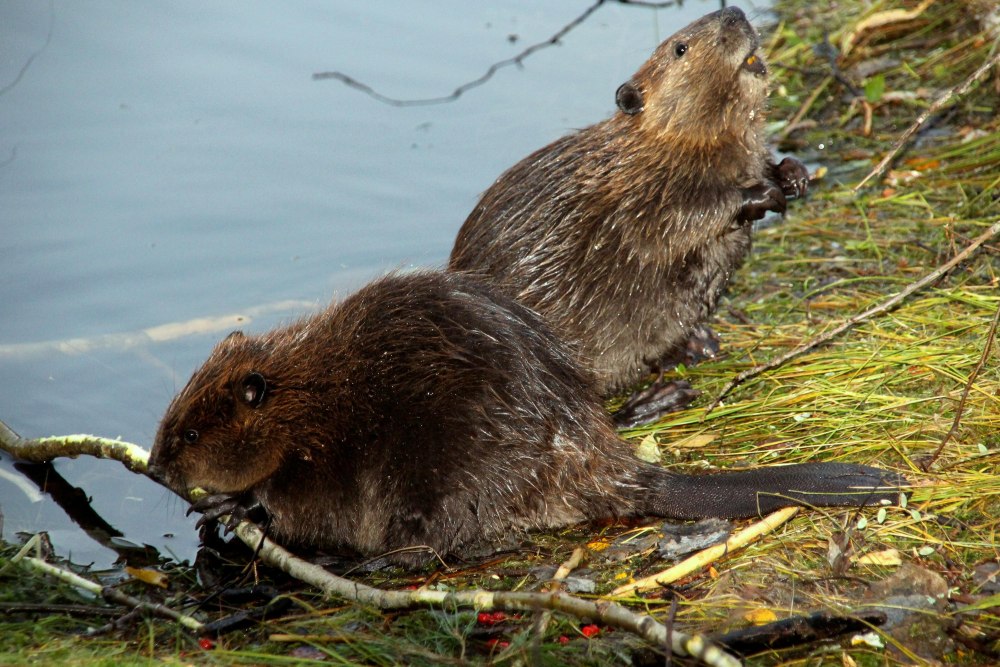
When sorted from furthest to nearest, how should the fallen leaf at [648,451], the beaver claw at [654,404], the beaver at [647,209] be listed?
the beaver at [647,209]
the beaver claw at [654,404]
the fallen leaf at [648,451]

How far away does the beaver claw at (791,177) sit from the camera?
4.24 meters

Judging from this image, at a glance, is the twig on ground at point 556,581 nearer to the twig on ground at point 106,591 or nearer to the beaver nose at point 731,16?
the twig on ground at point 106,591

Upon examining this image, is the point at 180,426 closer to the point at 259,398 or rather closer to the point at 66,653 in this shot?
the point at 259,398

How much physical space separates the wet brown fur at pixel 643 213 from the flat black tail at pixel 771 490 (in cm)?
92

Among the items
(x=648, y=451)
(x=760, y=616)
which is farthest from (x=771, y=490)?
(x=648, y=451)

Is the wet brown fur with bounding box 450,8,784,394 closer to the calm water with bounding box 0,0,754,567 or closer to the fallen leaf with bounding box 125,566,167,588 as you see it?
the calm water with bounding box 0,0,754,567

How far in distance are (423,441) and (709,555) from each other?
819 millimetres

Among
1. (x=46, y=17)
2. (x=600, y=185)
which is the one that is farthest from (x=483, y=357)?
(x=46, y=17)

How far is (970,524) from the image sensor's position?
9.43 feet

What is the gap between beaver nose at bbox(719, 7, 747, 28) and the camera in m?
4.18

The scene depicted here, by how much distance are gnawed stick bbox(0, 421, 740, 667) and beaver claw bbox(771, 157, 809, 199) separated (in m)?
2.15

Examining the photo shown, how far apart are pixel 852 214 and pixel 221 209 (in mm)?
→ 2990

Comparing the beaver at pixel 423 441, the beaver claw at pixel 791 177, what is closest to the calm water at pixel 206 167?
the beaver at pixel 423 441

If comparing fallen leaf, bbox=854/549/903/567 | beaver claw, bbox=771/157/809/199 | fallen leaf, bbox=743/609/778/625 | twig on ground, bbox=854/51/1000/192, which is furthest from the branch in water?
fallen leaf, bbox=743/609/778/625
